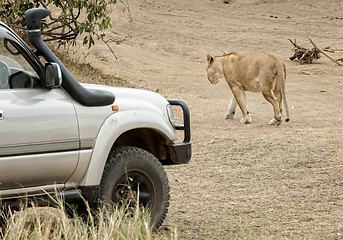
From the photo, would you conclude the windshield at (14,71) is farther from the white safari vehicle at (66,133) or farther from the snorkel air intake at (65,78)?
the snorkel air intake at (65,78)

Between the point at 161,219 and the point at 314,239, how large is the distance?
4.25 ft

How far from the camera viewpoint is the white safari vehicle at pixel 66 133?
5.64 meters

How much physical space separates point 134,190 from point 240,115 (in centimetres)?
866

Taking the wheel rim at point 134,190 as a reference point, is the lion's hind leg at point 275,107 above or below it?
below

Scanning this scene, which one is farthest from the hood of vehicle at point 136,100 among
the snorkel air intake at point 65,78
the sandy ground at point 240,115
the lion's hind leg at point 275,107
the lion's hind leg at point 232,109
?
the lion's hind leg at point 232,109

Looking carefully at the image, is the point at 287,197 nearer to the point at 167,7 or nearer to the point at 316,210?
the point at 316,210

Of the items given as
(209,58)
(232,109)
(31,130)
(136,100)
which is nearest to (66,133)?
(31,130)

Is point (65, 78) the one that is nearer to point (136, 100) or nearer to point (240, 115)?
point (136, 100)

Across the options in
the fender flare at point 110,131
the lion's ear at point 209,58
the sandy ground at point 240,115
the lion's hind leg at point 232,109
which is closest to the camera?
the fender flare at point 110,131

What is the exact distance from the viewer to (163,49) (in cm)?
2347

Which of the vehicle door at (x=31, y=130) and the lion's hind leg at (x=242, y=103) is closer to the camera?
the vehicle door at (x=31, y=130)

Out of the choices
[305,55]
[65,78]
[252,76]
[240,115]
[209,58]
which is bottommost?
[305,55]

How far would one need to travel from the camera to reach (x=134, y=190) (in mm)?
6375

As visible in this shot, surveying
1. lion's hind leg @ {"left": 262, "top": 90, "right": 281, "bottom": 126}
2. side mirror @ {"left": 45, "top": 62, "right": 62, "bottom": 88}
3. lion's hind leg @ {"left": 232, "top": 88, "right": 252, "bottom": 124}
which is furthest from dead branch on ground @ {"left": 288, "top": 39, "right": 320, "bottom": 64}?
side mirror @ {"left": 45, "top": 62, "right": 62, "bottom": 88}
